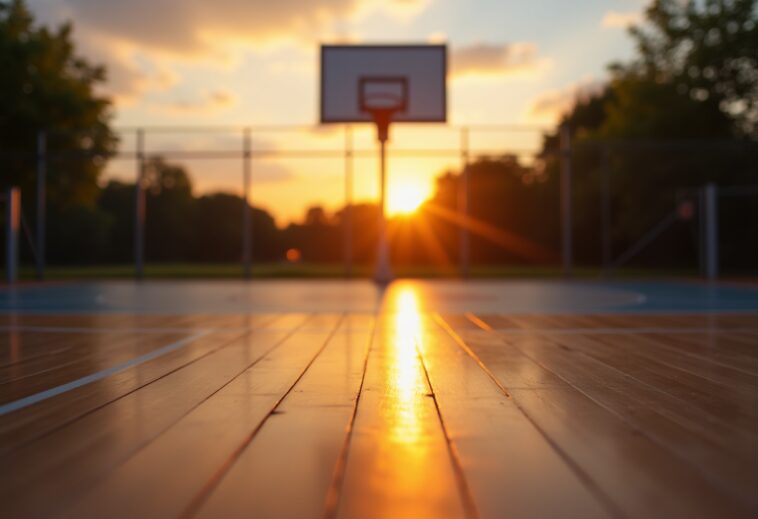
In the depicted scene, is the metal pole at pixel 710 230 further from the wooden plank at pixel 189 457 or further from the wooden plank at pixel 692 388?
the wooden plank at pixel 189 457

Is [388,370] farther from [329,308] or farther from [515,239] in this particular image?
[515,239]

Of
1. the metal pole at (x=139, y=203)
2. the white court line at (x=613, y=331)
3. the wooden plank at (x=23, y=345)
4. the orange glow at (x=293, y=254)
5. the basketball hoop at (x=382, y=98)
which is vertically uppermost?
the basketball hoop at (x=382, y=98)

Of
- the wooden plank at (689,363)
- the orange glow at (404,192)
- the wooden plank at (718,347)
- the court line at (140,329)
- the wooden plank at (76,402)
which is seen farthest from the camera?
the orange glow at (404,192)

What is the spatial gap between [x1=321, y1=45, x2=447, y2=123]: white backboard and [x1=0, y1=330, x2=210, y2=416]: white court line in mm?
9150

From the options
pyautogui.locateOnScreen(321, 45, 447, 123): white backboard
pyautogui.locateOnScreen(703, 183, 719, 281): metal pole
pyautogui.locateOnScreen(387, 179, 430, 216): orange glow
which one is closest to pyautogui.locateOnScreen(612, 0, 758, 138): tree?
pyautogui.locateOnScreen(703, 183, 719, 281): metal pole

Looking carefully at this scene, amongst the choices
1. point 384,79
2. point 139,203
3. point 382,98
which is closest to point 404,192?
point 382,98

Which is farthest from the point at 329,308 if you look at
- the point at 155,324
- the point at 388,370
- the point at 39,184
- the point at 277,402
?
the point at 39,184

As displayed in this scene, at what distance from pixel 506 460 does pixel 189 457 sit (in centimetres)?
89

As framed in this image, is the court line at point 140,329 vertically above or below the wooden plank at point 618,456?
below

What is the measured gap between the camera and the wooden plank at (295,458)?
144cm

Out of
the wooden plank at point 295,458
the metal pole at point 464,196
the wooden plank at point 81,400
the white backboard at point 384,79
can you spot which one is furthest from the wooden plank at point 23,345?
the metal pole at point 464,196

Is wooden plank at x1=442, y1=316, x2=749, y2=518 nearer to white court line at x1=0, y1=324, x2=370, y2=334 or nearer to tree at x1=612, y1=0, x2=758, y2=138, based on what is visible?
white court line at x1=0, y1=324, x2=370, y2=334

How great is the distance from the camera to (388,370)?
10.5 feet

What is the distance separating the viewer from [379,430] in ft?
6.76
